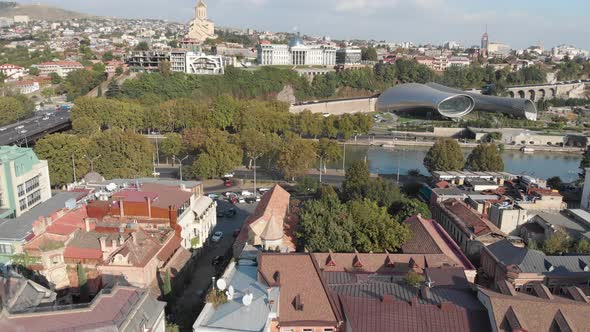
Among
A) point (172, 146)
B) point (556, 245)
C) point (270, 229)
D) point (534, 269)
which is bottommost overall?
point (556, 245)

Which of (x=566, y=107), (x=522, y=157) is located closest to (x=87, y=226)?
(x=522, y=157)

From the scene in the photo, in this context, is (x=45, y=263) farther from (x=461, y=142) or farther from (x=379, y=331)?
(x=461, y=142)

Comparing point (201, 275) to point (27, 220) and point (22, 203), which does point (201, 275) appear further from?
point (22, 203)

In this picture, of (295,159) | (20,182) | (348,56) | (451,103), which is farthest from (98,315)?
(348,56)

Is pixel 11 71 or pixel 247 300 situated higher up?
pixel 11 71

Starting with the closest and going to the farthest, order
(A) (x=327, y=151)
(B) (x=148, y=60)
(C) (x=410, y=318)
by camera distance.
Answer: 1. (C) (x=410, y=318)
2. (A) (x=327, y=151)
3. (B) (x=148, y=60)

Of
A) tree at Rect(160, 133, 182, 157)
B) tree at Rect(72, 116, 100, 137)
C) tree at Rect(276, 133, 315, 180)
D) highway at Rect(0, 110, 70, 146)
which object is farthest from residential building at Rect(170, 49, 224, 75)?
tree at Rect(276, 133, 315, 180)

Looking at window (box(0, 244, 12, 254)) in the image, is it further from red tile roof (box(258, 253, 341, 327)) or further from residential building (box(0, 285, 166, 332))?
red tile roof (box(258, 253, 341, 327))
